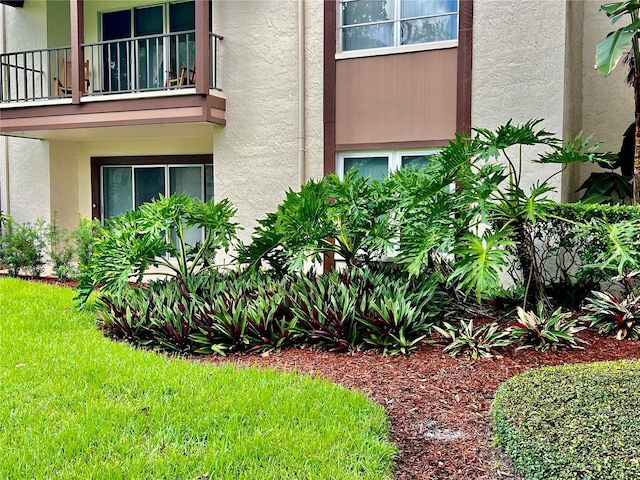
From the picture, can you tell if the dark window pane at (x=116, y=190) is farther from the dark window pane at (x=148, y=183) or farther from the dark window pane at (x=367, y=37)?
the dark window pane at (x=367, y=37)

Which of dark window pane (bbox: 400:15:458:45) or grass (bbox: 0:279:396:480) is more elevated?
dark window pane (bbox: 400:15:458:45)

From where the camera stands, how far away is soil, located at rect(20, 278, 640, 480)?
3.85 metres

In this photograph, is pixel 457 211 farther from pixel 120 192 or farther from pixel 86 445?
pixel 120 192

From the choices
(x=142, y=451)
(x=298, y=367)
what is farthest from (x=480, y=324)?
A: (x=142, y=451)

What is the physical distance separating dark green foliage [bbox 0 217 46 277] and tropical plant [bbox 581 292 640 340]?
34.8 ft

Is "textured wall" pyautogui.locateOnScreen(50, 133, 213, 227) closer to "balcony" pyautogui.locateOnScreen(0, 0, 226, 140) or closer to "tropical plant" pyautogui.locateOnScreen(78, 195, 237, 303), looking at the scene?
"balcony" pyautogui.locateOnScreen(0, 0, 226, 140)

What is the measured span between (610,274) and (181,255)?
19.3ft

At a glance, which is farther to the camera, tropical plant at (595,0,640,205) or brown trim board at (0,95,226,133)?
brown trim board at (0,95,226,133)

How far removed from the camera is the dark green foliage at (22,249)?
11938 mm

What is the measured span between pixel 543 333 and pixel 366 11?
21.7 feet

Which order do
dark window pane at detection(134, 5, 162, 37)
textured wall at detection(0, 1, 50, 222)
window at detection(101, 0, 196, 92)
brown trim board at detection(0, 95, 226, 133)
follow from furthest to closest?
textured wall at detection(0, 1, 50, 222)
dark window pane at detection(134, 5, 162, 37)
window at detection(101, 0, 196, 92)
brown trim board at detection(0, 95, 226, 133)

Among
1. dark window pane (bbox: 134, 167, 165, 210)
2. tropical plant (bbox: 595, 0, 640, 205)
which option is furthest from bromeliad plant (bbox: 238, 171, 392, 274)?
dark window pane (bbox: 134, 167, 165, 210)

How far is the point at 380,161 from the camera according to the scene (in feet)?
33.2

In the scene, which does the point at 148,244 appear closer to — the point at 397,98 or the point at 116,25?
the point at 397,98
